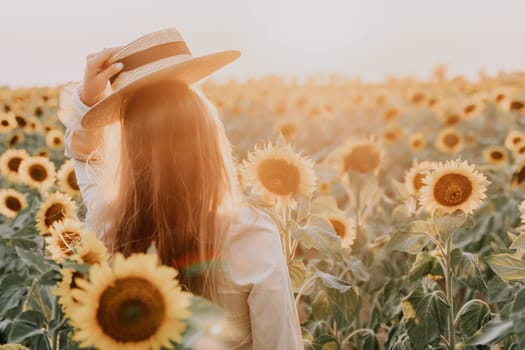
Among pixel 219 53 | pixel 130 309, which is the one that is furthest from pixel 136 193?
pixel 130 309

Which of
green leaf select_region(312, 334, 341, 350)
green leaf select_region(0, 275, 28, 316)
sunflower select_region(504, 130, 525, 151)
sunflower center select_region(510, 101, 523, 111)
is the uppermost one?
green leaf select_region(0, 275, 28, 316)

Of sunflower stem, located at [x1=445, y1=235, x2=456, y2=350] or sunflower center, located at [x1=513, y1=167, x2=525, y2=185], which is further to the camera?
sunflower center, located at [x1=513, y1=167, x2=525, y2=185]

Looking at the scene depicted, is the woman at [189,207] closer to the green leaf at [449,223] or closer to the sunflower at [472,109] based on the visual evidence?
the green leaf at [449,223]

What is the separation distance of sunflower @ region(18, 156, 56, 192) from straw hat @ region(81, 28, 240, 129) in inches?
80.0

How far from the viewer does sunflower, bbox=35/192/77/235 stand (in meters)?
2.76

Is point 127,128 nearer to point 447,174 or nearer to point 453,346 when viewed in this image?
point 447,174

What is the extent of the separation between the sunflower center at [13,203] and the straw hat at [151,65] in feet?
5.86

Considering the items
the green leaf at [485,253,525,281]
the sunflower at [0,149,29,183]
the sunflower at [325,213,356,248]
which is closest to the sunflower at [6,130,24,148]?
the sunflower at [0,149,29,183]

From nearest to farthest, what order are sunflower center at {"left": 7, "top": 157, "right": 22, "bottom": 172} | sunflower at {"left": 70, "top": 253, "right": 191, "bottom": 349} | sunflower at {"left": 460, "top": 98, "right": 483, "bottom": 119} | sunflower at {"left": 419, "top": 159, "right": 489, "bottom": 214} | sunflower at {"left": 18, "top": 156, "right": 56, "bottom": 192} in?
sunflower at {"left": 70, "top": 253, "right": 191, "bottom": 349} < sunflower at {"left": 419, "top": 159, "right": 489, "bottom": 214} < sunflower at {"left": 18, "top": 156, "right": 56, "bottom": 192} < sunflower center at {"left": 7, "top": 157, "right": 22, "bottom": 172} < sunflower at {"left": 460, "top": 98, "right": 483, "bottom": 119}

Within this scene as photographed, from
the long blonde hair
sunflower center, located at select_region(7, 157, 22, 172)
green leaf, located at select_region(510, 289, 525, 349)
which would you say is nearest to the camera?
green leaf, located at select_region(510, 289, 525, 349)

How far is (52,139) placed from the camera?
18.0ft

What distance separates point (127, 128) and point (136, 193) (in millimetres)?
178

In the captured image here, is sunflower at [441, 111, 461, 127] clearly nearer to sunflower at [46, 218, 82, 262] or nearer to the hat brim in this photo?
the hat brim

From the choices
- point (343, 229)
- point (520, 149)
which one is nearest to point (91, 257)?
point (343, 229)
